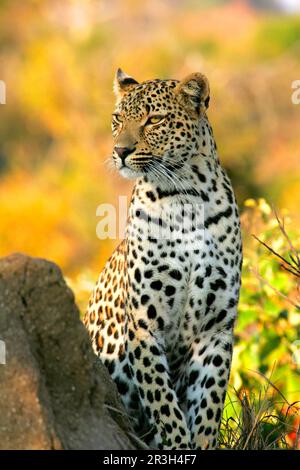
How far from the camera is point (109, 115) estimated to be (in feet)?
191

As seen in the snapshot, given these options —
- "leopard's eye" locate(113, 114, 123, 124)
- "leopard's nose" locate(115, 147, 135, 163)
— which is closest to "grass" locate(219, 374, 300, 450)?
→ "leopard's nose" locate(115, 147, 135, 163)

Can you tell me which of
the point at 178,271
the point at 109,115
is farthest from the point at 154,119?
the point at 109,115

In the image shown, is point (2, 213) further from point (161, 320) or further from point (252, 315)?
point (161, 320)

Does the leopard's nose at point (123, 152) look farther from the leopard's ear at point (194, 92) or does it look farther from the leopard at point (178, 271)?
the leopard's ear at point (194, 92)

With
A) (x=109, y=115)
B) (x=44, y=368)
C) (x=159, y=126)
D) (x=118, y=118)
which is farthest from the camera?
(x=109, y=115)

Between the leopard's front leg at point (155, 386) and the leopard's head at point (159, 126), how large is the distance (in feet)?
3.79

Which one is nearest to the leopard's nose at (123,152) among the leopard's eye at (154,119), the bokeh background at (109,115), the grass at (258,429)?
the leopard's eye at (154,119)

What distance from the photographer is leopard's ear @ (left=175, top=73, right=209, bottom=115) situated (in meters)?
9.35

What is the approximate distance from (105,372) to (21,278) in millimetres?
1317

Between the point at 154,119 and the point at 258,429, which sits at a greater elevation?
the point at 154,119

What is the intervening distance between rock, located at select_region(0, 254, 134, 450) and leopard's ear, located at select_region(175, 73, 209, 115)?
2.70m

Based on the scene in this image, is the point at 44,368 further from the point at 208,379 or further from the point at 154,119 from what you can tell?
the point at 154,119

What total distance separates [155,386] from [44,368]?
1.97m

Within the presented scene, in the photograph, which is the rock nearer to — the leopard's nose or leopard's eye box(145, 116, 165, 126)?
the leopard's nose
